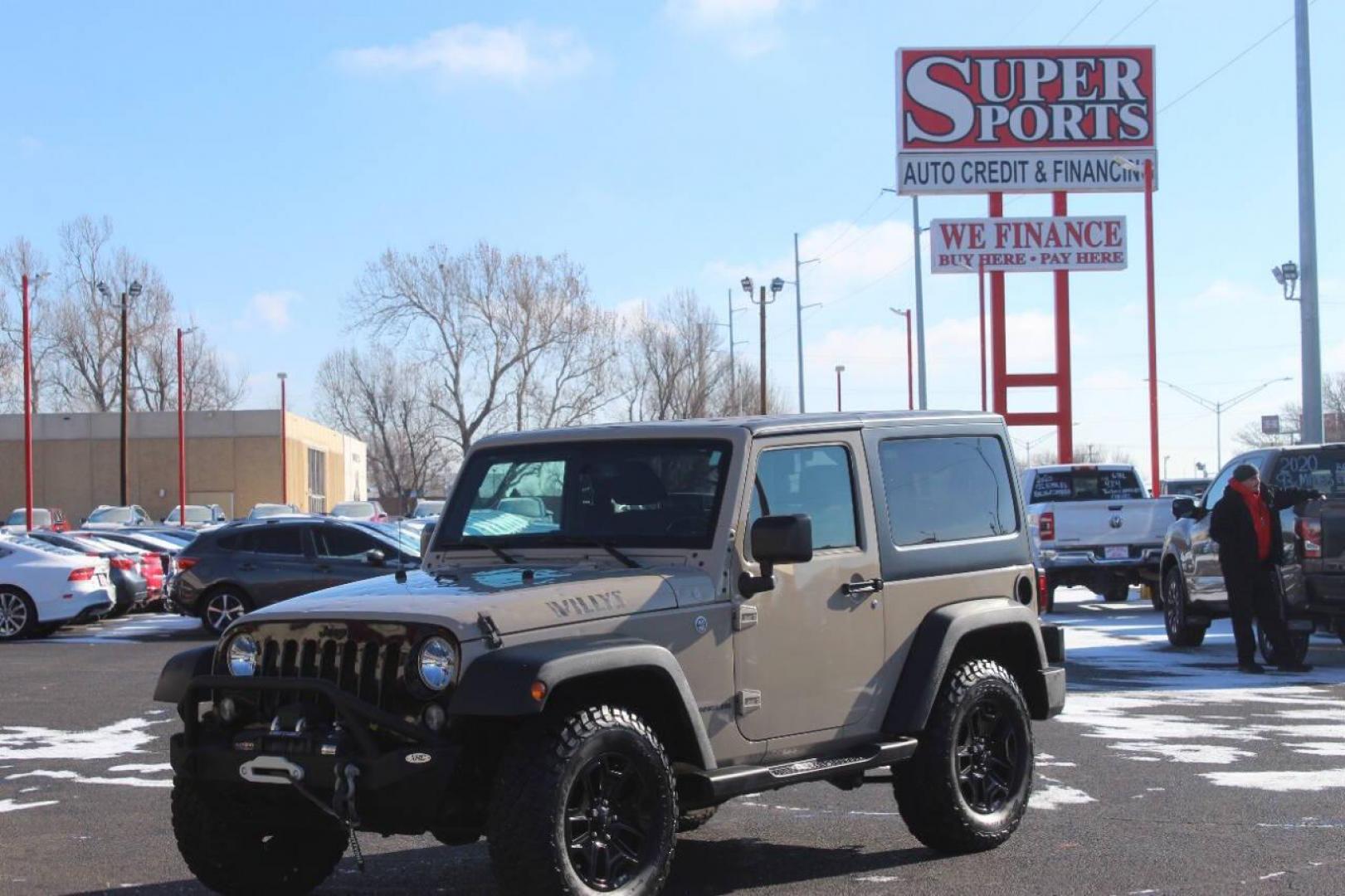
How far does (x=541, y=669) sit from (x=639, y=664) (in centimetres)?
50

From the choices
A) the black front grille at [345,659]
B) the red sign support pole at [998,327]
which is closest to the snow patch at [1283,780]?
the black front grille at [345,659]

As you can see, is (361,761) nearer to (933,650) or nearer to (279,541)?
(933,650)

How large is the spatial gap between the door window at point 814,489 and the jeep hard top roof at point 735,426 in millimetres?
99

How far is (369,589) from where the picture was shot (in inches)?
254

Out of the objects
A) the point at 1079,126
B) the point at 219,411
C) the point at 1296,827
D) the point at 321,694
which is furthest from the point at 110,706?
the point at 219,411

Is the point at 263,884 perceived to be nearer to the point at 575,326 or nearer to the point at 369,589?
the point at 369,589

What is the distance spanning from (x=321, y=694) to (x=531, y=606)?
2.62 ft

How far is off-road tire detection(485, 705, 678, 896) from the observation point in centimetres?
555

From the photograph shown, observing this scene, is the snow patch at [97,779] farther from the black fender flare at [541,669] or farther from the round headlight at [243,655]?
the black fender flare at [541,669]

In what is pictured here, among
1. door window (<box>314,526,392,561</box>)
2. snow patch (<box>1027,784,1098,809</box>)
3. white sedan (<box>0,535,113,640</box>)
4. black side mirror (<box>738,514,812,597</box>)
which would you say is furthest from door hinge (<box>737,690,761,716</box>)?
white sedan (<box>0,535,113,640</box>)

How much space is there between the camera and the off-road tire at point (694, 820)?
7.76 metres

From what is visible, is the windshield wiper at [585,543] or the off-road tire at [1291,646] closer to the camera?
the windshield wiper at [585,543]

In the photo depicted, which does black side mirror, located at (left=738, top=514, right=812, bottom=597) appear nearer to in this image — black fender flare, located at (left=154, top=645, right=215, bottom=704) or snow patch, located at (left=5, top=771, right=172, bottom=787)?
black fender flare, located at (left=154, top=645, right=215, bottom=704)

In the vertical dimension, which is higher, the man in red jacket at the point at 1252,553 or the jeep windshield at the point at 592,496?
the jeep windshield at the point at 592,496
